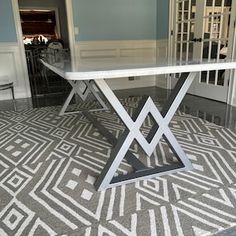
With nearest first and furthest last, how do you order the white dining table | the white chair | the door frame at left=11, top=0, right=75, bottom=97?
the white dining table
the white chair
the door frame at left=11, top=0, right=75, bottom=97

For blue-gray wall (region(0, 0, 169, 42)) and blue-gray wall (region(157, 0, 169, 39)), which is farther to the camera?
blue-gray wall (region(157, 0, 169, 39))

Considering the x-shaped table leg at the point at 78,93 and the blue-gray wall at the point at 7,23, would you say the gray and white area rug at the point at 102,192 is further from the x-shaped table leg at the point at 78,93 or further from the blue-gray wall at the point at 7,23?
the blue-gray wall at the point at 7,23

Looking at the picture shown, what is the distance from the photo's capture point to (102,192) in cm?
149

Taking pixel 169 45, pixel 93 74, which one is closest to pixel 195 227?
pixel 93 74

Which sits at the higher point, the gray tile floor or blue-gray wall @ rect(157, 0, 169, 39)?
blue-gray wall @ rect(157, 0, 169, 39)

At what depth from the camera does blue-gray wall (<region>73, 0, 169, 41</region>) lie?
4180mm

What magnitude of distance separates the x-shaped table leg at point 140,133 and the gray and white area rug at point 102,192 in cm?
6

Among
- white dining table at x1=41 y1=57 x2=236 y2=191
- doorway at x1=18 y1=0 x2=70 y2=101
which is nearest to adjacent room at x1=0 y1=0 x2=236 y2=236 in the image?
white dining table at x1=41 y1=57 x2=236 y2=191

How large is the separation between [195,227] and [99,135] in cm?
143

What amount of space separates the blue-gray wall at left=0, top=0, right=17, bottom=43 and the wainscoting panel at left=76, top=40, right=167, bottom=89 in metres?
1.09

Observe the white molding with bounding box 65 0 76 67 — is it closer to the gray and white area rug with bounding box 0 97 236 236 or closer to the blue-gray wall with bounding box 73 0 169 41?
the blue-gray wall with bounding box 73 0 169 41

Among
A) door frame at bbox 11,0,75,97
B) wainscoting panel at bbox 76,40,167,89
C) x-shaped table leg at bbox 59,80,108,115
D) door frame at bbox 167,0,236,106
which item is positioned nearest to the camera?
x-shaped table leg at bbox 59,80,108,115

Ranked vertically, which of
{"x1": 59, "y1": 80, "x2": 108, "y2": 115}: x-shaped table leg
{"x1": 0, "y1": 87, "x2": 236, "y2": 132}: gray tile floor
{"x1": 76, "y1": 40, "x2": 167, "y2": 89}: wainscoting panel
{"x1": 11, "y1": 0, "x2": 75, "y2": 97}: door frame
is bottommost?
{"x1": 0, "y1": 87, "x2": 236, "y2": 132}: gray tile floor

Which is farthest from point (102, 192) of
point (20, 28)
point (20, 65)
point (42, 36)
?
point (42, 36)
